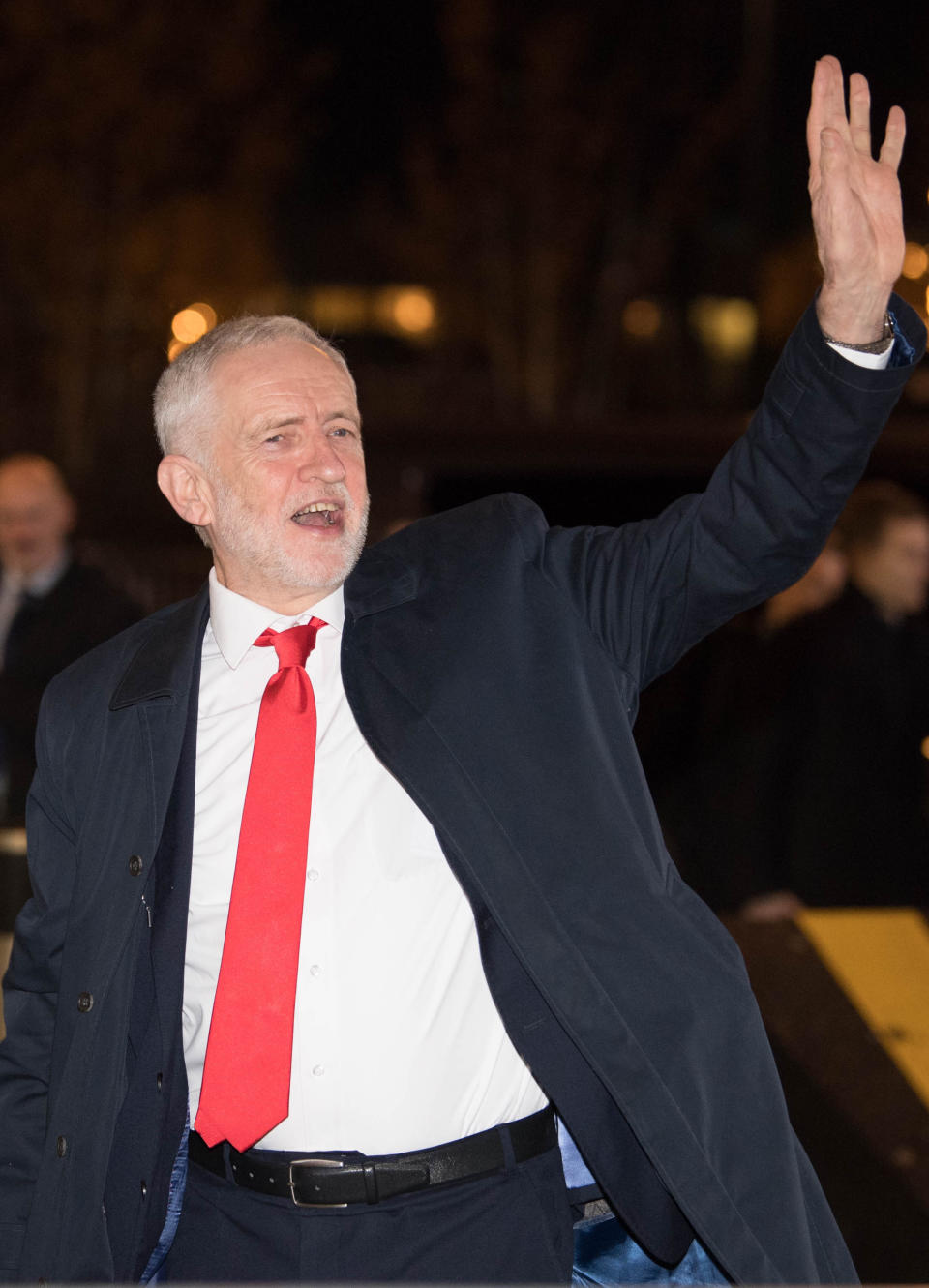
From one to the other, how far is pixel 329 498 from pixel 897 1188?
198 centimetres

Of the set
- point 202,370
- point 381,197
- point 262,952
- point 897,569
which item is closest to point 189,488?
point 202,370

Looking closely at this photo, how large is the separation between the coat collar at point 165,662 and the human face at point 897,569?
3.02 meters

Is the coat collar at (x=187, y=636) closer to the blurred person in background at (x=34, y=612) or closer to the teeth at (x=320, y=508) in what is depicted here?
the teeth at (x=320, y=508)

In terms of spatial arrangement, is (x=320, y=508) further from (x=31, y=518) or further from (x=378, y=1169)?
(x=31, y=518)

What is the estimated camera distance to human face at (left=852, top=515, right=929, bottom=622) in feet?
15.4

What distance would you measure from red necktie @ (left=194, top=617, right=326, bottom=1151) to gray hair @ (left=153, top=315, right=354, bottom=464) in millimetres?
563

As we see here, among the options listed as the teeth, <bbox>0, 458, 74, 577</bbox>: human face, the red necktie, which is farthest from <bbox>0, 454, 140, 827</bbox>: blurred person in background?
the red necktie

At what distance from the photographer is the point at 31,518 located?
18.4 ft

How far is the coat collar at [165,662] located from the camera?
6.89ft

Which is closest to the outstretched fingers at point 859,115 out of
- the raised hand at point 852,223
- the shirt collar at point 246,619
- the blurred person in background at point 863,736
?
the raised hand at point 852,223

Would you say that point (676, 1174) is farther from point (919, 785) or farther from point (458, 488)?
point (458, 488)

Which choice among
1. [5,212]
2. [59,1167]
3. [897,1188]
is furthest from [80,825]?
[5,212]

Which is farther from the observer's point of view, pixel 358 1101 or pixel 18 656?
pixel 18 656

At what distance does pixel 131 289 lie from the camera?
763 inches
